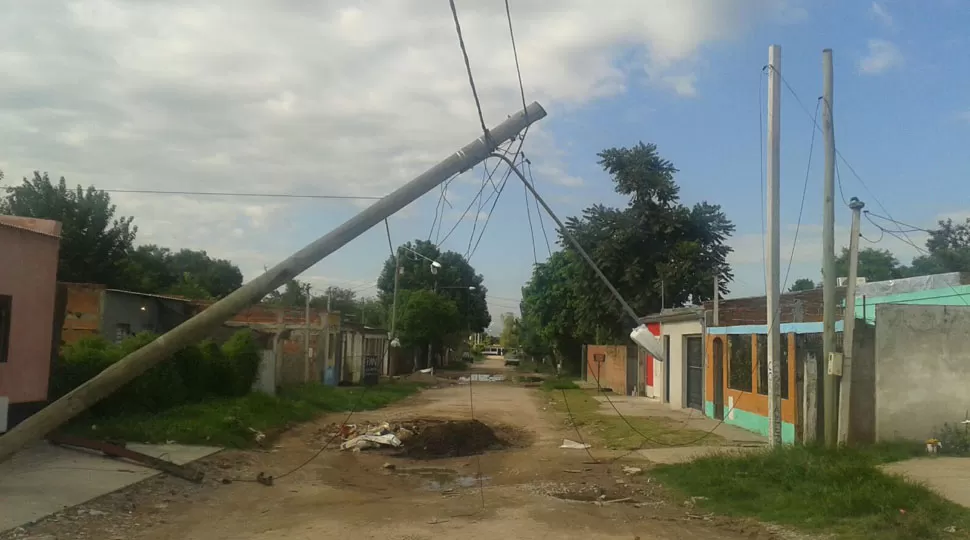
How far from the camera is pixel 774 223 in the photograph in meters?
13.4

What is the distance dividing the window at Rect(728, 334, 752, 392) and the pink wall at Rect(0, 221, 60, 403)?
14640mm

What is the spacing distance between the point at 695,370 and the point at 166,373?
15.2 m

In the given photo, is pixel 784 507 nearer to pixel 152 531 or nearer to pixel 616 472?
pixel 616 472

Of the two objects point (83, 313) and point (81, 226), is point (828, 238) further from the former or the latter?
point (81, 226)

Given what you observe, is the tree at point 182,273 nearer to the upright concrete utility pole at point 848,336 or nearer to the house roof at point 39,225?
the house roof at point 39,225

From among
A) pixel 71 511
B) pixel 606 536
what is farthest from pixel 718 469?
pixel 71 511

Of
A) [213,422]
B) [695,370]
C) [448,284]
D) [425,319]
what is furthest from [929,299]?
[448,284]

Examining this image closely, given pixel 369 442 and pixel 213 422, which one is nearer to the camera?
pixel 213 422

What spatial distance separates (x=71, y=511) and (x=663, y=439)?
39.8ft

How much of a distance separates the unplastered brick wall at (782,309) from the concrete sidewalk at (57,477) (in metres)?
11.8

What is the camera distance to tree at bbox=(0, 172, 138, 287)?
3497cm

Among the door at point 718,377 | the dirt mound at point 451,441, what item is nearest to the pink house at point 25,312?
the dirt mound at point 451,441

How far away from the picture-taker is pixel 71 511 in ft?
31.1

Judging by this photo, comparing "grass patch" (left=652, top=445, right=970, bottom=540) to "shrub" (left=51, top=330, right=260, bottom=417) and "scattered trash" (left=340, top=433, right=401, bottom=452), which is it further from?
"shrub" (left=51, top=330, right=260, bottom=417)
